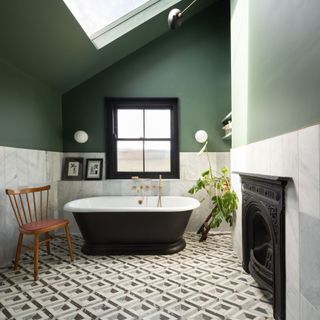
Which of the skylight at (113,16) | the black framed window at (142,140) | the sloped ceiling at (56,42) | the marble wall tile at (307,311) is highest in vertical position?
the skylight at (113,16)

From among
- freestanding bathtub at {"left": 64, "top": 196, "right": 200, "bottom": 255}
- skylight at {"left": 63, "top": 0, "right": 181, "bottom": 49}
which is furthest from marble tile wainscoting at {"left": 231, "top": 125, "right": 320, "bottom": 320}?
skylight at {"left": 63, "top": 0, "right": 181, "bottom": 49}

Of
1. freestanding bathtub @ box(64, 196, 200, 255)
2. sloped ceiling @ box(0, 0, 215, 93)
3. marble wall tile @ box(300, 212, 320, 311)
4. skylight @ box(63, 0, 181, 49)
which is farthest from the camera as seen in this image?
skylight @ box(63, 0, 181, 49)

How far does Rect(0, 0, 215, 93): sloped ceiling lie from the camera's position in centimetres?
207

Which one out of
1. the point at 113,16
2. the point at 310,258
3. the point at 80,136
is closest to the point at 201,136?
the point at 80,136

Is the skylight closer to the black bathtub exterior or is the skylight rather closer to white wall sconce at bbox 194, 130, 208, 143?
white wall sconce at bbox 194, 130, 208, 143

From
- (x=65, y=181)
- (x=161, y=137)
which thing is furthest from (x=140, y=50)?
(x=65, y=181)

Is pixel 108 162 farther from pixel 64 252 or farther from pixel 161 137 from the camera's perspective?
pixel 64 252

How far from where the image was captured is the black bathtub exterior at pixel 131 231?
2549 mm

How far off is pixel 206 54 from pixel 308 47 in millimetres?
2635

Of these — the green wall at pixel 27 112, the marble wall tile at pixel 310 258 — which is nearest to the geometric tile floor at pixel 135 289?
the marble wall tile at pixel 310 258

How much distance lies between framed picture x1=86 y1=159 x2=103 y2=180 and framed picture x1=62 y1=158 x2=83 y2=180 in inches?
4.1

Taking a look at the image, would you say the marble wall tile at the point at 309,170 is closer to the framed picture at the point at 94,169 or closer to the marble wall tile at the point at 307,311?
the marble wall tile at the point at 307,311

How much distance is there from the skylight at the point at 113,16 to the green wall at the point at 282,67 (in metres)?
1.48

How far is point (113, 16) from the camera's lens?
2.88m
